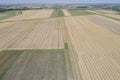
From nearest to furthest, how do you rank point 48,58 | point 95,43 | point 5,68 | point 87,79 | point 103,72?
point 87,79 < point 103,72 < point 5,68 < point 48,58 < point 95,43

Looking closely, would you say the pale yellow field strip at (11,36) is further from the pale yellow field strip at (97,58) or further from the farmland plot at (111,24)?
the farmland plot at (111,24)

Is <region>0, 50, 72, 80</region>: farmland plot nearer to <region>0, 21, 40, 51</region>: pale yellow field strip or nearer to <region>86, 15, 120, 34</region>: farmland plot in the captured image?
<region>0, 21, 40, 51</region>: pale yellow field strip

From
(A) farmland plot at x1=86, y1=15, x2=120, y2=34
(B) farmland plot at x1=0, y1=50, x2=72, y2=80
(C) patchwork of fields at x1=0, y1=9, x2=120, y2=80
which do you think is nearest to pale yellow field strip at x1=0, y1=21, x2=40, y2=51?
(C) patchwork of fields at x1=0, y1=9, x2=120, y2=80

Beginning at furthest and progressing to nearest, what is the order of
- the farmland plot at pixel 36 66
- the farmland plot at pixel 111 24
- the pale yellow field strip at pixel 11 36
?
the farmland plot at pixel 111 24 < the pale yellow field strip at pixel 11 36 < the farmland plot at pixel 36 66

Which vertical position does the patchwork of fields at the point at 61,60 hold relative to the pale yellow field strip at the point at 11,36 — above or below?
above

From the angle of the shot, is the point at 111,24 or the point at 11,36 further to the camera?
the point at 111,24

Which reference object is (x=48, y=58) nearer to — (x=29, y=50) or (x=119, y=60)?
(x=29, y=50)

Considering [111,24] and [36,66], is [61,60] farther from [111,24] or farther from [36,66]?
[111,24]

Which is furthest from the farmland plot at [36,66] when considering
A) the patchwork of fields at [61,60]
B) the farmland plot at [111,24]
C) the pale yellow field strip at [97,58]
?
the farmland plot at [111,24]

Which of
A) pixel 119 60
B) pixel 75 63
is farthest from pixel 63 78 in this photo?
pixel 119 60

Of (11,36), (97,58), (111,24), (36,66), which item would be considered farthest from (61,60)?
(111,24)

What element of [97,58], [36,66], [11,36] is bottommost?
[11,36]
